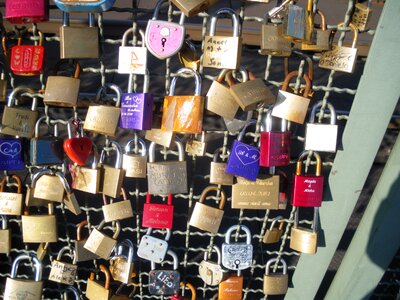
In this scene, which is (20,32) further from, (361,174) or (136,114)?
(361,174)

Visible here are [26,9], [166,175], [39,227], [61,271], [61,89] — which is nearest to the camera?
[26,9]

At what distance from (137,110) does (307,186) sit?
624 mm

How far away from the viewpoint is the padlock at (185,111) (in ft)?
3.90

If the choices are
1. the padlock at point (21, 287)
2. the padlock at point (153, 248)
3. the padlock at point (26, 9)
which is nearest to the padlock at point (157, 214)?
the padlock at point (153, 248)

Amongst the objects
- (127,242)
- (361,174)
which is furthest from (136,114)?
(361,174)

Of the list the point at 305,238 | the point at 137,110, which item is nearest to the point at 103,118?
the point at 137,110

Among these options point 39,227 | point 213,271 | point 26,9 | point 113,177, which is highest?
point 26,9

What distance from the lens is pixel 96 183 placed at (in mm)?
1320

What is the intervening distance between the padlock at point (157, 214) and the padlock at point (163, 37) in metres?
0.52

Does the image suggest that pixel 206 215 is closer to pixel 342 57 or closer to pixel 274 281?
pixel 274 281

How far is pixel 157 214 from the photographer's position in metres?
1.41

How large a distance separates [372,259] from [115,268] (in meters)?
0.96

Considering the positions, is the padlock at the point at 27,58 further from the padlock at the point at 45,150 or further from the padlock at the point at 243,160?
the padlock at the point at 243,160

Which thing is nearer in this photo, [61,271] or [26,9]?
[26,9]
